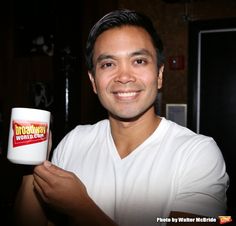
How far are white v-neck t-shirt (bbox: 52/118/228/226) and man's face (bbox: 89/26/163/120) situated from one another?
5.7 inches

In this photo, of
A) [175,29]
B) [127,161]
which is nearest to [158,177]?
[127,161]

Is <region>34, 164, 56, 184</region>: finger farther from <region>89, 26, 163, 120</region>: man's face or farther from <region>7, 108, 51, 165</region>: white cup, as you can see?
<region>89, 26, 163, 120</region>: man's face

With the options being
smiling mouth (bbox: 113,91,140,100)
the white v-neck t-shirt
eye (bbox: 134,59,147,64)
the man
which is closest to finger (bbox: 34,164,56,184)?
the man

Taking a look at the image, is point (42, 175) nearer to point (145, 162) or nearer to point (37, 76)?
point (145, 162)

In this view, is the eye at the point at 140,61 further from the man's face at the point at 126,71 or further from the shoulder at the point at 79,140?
the shoulder at the point at 79,140

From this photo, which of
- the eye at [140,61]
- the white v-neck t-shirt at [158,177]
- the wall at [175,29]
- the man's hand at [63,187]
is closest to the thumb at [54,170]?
the man's hand at [63,187]

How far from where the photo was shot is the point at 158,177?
1.18 meters

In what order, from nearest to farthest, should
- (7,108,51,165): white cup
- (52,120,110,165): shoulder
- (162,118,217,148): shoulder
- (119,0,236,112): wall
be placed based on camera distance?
(7,108,51,165): white cup < (162,118,217,148): shoulder < (52,120,110,165): shoulder < (119,0,236,112): wall

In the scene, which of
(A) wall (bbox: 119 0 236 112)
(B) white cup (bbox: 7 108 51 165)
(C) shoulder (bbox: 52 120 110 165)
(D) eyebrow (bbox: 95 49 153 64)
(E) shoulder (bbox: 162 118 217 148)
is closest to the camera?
(B) white cup (bbox: 7 108 51 165)


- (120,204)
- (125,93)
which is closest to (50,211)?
(120,204)

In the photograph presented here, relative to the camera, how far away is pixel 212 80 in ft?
12.0

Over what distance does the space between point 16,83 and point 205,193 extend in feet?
12.1

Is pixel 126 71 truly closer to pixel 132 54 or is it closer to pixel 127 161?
pixel 132 54

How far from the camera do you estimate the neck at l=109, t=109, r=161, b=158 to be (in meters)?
1.38
